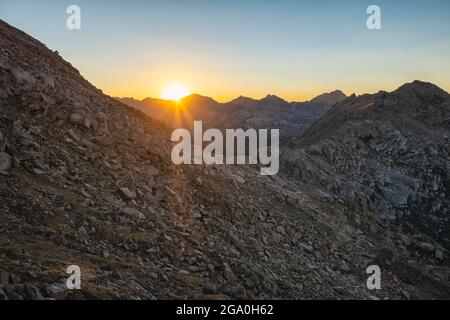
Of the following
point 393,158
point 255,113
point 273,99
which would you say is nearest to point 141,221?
point 393,158

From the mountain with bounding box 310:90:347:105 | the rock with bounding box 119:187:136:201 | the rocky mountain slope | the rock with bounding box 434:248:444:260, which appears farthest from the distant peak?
the rock with bounding box 119:187:136:201

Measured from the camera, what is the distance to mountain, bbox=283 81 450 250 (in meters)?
30.9

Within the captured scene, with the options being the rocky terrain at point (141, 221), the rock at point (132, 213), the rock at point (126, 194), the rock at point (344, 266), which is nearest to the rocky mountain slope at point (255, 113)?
the rocky terrain at point (141, 221)

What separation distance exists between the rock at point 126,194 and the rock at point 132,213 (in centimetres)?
62

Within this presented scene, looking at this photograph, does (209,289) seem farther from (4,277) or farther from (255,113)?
(255,113)

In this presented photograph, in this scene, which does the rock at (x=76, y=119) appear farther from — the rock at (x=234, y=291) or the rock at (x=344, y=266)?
the rock at (x=344, y=266)

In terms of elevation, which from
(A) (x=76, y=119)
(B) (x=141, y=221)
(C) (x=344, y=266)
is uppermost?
(A) (x=76, y=119)

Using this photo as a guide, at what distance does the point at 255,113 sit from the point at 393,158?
92.6 m

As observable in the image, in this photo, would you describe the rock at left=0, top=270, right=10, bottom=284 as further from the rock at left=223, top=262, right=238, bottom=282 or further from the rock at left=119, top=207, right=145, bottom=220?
the rock at left=223, top=262, right=238, bottom=282

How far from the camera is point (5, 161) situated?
13.5 metres

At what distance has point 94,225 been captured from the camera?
13297 mm

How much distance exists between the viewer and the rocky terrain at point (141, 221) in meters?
11.6

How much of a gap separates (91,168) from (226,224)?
571 cm
